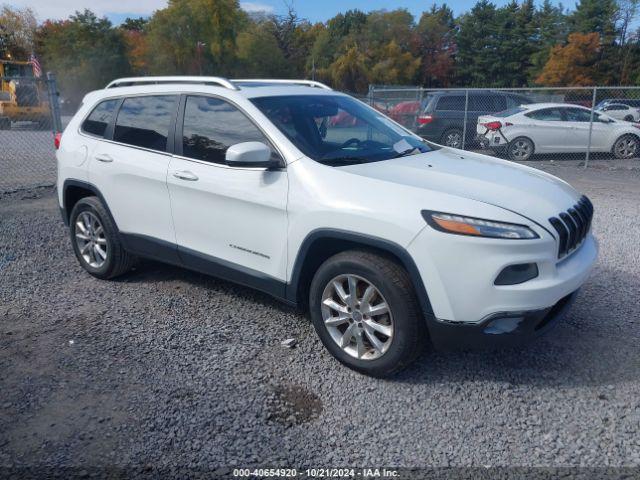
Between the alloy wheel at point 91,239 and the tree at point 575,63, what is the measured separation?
6121 cm

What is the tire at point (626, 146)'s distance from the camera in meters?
13.8

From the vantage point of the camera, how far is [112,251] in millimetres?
5055

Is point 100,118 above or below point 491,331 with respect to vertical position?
above

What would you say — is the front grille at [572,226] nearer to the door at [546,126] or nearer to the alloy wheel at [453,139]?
the door at [546,126]

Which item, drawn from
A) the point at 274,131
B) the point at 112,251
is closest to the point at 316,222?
the point at 274,131

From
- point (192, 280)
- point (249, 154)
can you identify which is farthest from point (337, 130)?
point (192, 280)

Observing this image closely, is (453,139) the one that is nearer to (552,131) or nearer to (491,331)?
(552,131)

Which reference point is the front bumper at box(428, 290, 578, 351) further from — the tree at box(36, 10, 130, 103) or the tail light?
the tree at box(36, 10, 130, 103)

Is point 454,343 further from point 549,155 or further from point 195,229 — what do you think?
point 549,155

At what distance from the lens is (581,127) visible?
44.2 ft

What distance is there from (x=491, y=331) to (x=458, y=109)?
12.5 m

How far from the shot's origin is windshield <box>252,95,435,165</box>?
3.89 m

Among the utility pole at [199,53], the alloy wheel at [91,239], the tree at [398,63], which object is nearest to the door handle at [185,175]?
the alloy wheel at [91,239]

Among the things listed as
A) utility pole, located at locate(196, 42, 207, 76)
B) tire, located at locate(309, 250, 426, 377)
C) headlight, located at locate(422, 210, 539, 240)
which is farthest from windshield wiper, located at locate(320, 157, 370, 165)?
utility pole, located at locate(196, 42, 207, 76)
